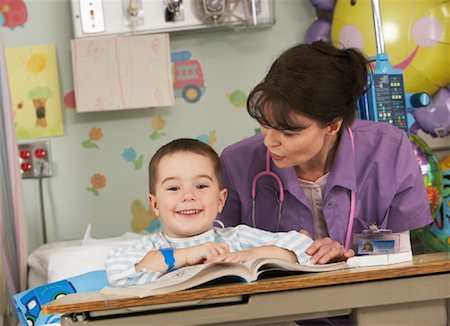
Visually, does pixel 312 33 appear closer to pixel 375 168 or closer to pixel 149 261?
pixel 375 168

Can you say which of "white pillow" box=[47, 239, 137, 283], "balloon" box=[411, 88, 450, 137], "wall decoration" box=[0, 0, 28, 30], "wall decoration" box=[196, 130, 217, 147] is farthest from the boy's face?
"wall decoration" box=[0, 0, 28, 30]

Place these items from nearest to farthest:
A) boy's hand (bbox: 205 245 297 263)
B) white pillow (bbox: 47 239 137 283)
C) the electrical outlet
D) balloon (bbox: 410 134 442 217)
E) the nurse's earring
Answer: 1. boy's hand (bbox: 205 245 297 263)
2. the nurse's earring
3. white pillow (bbox: 47 239 137 283)
4. balloon (bbox: 410 134 442 217)
5. the electrical outlet

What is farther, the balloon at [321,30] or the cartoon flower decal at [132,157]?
the cartoon flower decal at [132,157]

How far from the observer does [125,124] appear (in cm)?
322

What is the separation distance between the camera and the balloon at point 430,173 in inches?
110

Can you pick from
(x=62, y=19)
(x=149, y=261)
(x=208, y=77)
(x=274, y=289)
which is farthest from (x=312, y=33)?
(x=274, y=289)

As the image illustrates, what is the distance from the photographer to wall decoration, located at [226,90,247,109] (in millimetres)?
3227

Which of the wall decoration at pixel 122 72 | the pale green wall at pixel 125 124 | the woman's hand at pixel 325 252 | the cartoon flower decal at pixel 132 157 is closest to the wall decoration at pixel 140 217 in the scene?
the pale green wall at pixel 125 124

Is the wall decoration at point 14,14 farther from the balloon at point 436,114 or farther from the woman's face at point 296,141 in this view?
the woman's face at point 296,141

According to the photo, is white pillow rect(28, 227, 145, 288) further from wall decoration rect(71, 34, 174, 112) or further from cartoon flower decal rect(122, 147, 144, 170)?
wall decoration rect(71, 34, 174, 112)

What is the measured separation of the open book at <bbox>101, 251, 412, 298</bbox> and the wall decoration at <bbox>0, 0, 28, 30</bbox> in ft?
7.49

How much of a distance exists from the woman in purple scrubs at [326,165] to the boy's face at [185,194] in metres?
0.18

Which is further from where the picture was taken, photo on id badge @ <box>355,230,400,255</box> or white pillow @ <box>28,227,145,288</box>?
white pillow @ <box>28,227,145,288</box>

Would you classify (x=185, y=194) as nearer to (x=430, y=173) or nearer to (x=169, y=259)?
(x=169, y=259)
